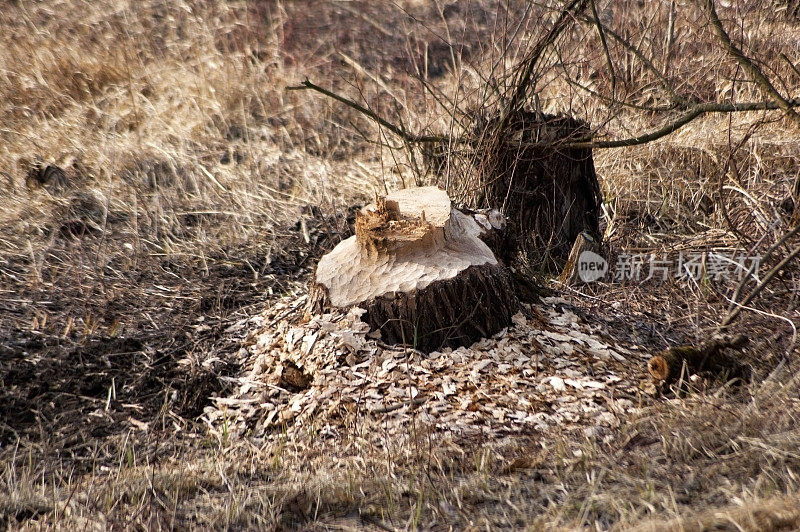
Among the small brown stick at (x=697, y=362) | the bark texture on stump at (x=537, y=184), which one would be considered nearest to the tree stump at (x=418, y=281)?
the small brown stick at (x=697, y=362)

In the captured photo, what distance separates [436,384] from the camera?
3.22 m

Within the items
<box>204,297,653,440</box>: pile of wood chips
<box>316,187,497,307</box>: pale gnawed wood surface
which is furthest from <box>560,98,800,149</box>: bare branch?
<box>204,297,653,440</box>: pile of wood chips

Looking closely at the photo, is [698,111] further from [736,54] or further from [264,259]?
[264,259]

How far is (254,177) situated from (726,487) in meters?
4.50

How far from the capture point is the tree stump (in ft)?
10.9

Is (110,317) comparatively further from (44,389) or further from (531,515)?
(531,515)

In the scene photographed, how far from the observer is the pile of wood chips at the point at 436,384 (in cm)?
303

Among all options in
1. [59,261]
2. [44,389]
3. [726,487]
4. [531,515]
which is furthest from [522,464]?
Result: [59,261]

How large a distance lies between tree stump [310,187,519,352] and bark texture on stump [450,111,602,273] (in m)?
1.04

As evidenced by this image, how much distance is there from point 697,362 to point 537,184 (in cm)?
180

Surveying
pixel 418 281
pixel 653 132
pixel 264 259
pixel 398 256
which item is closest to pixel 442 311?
pixel 418 281

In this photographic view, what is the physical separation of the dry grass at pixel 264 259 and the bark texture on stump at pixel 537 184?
0.39 m

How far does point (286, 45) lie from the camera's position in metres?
7.98

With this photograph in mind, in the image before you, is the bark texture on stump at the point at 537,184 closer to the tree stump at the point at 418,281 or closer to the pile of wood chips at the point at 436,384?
the tree stump at the point at 418,281
